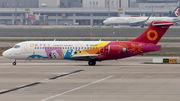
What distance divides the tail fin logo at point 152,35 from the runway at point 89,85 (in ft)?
18.2

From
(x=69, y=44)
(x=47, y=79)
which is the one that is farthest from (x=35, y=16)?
(x=47, y=79)

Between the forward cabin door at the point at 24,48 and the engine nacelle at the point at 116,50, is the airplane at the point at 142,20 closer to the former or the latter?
the engine nacelle at the point at 116,50

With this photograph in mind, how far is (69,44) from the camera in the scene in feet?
139

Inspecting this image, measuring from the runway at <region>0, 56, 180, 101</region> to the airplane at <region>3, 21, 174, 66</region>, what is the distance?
16.4 feet

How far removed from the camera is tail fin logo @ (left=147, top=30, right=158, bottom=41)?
41500 mm

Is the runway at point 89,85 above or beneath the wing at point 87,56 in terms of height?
beneath

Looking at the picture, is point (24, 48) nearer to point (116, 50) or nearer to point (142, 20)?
point (116, 50)

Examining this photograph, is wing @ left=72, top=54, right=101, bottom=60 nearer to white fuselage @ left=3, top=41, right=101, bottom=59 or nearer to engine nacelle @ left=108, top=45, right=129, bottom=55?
white fuselage @ left=3, top=41, right=101, bottom=59

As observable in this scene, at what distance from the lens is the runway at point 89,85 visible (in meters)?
22.6

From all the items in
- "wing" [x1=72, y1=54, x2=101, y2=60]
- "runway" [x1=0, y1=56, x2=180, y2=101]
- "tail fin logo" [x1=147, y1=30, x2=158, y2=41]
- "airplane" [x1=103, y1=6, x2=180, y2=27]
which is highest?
"airplane" [x1=103, y1=6, x2=180, y2=27]

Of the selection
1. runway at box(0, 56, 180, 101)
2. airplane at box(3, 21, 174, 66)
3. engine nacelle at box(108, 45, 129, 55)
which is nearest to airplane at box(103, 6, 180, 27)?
airplane at box(3, 21, 174, 66)

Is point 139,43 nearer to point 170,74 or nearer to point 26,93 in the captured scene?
point 170,74

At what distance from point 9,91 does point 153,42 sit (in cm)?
2285

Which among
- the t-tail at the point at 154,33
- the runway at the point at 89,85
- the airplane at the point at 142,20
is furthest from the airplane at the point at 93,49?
the airplane at the point at 142,20
